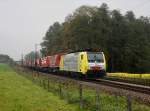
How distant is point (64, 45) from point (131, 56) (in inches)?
651

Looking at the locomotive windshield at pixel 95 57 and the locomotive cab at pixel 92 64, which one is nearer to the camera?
the locomotive cab at pixel 92 64

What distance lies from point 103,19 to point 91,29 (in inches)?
258

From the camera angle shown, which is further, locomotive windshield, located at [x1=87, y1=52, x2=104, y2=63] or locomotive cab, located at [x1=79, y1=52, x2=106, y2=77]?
locomotive windshield, located at [x1=87, y1=52, x2=104, y2=63]

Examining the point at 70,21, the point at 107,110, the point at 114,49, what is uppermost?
the point at 70,21

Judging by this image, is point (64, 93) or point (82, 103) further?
point (64, 93)

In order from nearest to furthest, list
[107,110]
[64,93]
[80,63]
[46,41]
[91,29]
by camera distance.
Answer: [107,110], [64,93], [80,63], [91,29], [46,41]

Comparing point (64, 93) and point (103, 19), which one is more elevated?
point (103, 19)

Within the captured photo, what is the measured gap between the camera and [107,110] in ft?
48.4

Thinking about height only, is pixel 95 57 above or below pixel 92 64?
above

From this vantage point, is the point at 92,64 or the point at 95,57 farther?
the point at 95,57

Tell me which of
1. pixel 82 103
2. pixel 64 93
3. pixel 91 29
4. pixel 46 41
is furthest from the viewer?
pixel 46 41

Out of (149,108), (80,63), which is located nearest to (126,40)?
(80,63)

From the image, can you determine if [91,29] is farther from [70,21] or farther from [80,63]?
[80,63]

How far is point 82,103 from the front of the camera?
17.4m
